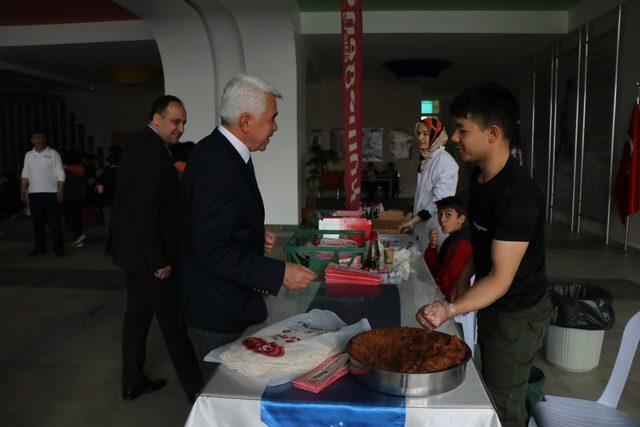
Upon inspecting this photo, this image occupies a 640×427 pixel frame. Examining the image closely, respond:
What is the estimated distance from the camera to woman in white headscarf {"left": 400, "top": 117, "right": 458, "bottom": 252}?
356 centimetres

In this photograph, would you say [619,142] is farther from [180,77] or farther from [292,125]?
[180,77]

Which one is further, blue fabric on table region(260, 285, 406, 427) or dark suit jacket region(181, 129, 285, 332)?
dark suit jacket region(181, 129, 285, 332)

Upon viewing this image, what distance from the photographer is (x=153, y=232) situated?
248cm

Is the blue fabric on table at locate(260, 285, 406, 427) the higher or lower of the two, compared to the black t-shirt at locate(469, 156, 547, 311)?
lower

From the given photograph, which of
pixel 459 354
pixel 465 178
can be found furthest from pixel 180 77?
pixel 465 178

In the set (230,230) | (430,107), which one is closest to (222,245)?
(230,230)

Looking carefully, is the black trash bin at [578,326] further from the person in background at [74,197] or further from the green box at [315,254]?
the person in background at [74,197]

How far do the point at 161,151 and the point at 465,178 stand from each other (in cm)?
1652

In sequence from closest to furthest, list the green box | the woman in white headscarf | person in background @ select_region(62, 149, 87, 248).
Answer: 1. the green box
2. the woman in white headscarf
3. person in background @ select_region(62, 149, 87, 248)

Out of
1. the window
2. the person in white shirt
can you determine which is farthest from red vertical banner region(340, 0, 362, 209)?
the window

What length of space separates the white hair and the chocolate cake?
30.1 inches

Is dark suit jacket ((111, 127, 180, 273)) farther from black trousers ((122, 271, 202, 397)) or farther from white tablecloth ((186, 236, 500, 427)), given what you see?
white tablecloth ((186, 236, 500, 427))

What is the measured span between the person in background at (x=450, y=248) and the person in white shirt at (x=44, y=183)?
16.5 feet

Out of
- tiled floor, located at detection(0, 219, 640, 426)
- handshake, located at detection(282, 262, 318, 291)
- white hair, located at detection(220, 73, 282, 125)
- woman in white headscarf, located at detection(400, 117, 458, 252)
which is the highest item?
white hair, located at detection(220, 73, 282, 125)
